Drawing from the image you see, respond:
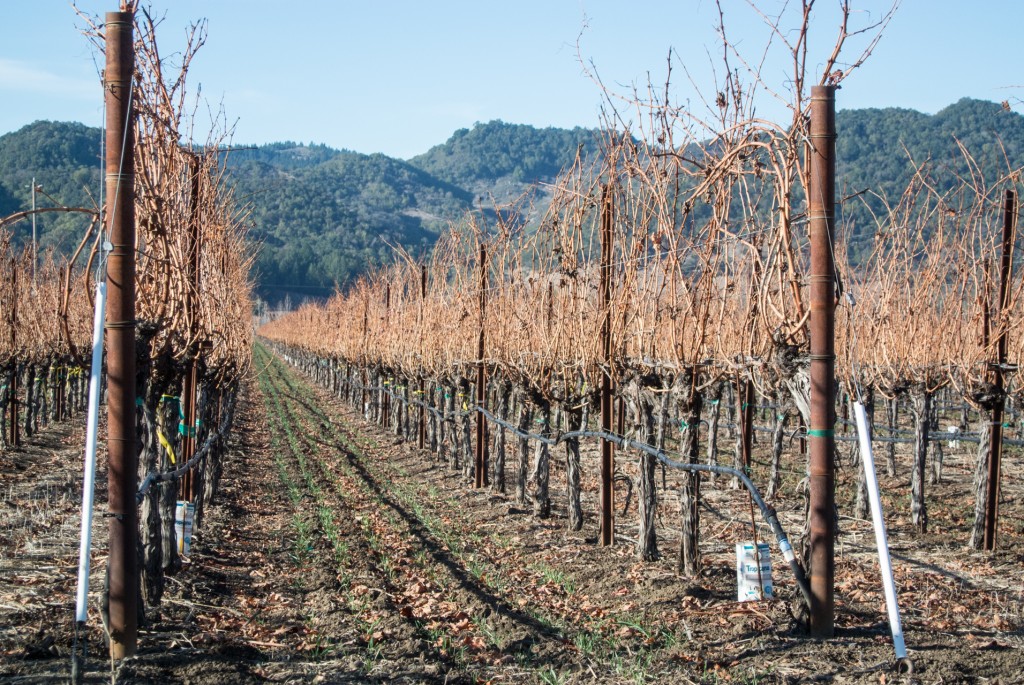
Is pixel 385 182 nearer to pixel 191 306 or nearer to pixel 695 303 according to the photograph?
pixel 191 306

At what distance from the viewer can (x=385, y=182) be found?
7520 inches

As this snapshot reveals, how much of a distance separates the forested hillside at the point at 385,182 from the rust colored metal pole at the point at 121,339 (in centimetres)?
141

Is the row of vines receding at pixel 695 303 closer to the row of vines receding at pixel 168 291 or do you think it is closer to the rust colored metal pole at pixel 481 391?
the rust colored metal pole at pixel 481 391

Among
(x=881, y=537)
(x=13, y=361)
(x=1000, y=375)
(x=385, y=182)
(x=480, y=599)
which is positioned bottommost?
(x=480, y=599)

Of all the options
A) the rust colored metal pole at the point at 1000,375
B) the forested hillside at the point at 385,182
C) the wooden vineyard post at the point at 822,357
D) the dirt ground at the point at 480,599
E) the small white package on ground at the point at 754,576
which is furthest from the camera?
the forested hillside at the point at 385,182

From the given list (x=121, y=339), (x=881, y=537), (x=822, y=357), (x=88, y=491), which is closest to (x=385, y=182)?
(x=121, y=339)

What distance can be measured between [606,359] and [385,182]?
7380 inches

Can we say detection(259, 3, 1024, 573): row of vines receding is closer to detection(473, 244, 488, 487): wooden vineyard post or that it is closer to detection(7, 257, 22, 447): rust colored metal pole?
detection(473, 244, 488, 487): wooden vineyard post

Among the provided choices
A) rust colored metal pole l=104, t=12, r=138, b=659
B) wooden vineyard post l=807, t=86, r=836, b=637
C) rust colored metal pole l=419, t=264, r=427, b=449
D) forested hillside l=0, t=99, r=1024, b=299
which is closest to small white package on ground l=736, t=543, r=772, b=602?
wooden vineyard post l=807, t=86, r=836, b=637

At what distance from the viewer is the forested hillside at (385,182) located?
90.5ft

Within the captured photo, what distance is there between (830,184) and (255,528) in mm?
8198

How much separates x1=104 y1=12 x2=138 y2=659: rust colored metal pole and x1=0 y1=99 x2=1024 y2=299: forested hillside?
1.41 meters

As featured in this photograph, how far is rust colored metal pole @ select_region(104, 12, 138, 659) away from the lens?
16.4 feet

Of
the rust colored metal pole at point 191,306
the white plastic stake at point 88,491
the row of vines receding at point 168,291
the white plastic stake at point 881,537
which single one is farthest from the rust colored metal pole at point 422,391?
the white plastic stake at point 881,537
